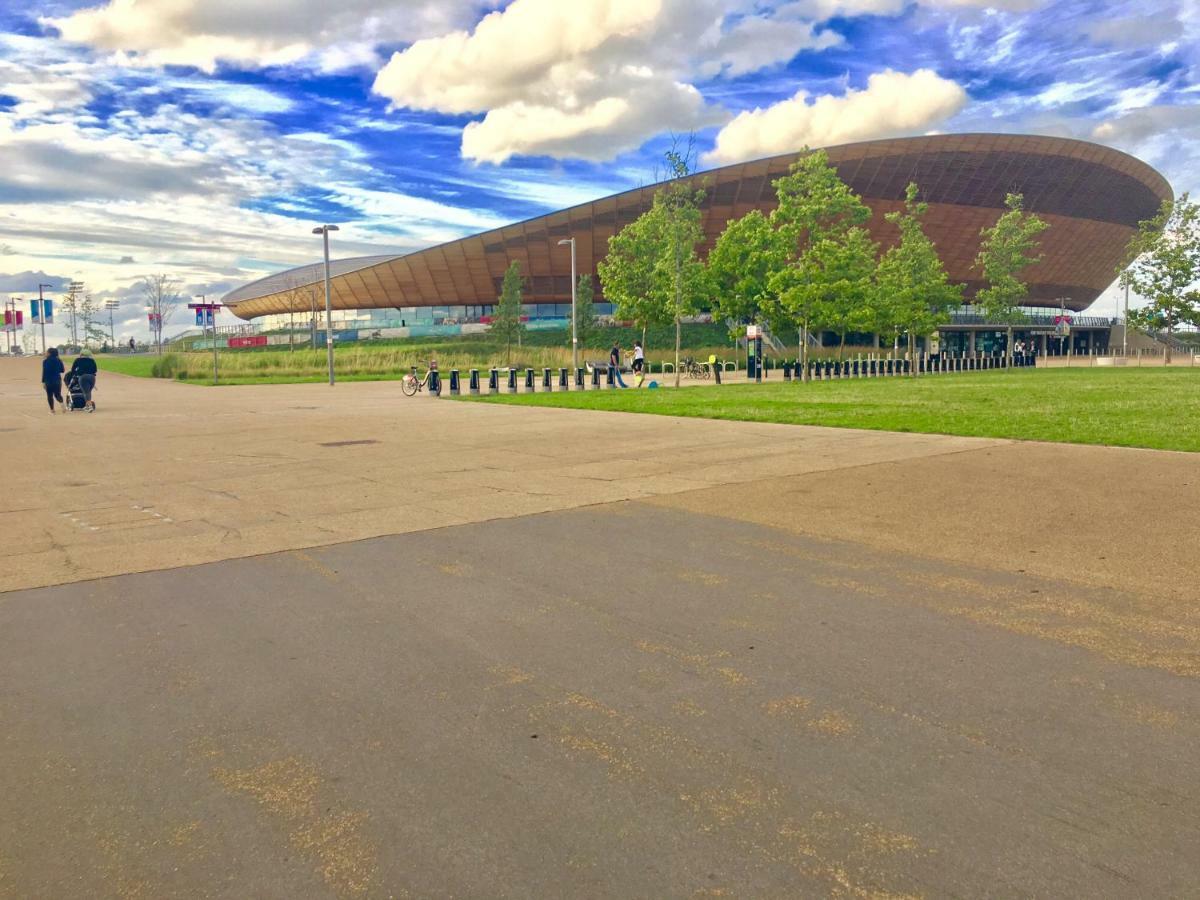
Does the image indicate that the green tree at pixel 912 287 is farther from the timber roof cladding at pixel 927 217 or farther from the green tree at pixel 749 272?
the timber roof cladding at pixel 927 217

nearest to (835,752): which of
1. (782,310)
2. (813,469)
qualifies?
(813,469)

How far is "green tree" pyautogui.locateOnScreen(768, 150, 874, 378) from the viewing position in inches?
1449

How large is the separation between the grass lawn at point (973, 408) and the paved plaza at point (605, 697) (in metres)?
5.98

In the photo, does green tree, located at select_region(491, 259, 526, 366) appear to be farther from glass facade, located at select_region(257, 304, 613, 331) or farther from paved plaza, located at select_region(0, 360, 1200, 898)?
paved plaza, located at select_region(0, 360, 1200, 898)

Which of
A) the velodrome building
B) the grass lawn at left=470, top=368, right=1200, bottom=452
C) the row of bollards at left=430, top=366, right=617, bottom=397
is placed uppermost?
the velodrome building

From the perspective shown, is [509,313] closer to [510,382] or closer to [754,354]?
[754,354]

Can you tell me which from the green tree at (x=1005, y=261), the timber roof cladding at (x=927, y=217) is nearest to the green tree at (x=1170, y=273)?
the green tree at (x=1005, y=261)

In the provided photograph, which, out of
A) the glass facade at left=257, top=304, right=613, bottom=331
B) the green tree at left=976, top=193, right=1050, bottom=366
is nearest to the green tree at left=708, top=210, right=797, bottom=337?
the green tree at left=976, top=193, right=1050, bottom=366

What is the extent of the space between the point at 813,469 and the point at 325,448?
7553 millimetres

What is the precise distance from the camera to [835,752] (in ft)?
11.3

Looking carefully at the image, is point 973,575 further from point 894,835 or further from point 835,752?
point 894,835

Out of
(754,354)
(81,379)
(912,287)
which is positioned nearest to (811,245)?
(754,354)

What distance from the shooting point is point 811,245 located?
1533 inches

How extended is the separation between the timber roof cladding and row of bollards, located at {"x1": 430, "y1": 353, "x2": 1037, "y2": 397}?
89.4 feet
